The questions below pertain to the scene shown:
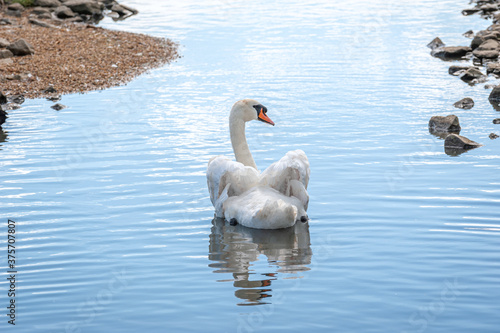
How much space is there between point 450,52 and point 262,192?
15.7 meters

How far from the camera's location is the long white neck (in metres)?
12.9

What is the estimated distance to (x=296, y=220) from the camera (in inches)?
465

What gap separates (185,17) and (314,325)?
28.7 meters

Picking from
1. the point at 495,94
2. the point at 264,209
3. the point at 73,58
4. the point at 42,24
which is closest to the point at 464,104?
the point at 495,94

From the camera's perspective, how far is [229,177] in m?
11.8

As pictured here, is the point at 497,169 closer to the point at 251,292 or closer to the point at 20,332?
the point at 251,292

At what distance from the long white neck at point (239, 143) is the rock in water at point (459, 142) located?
4803mm

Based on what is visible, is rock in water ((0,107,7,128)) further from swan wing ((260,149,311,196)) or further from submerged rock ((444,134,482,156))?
submerged rock ((444,134,482,156))

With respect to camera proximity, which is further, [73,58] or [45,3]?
[45,3]

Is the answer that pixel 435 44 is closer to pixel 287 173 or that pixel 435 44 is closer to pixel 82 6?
pixel 287 173

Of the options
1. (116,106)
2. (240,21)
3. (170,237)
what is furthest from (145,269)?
(240,21)

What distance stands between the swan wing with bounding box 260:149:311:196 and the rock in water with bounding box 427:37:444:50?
52.2 ft

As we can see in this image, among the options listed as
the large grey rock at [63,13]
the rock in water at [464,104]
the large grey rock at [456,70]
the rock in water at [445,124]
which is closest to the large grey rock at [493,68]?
the large grey rock at [456,70]

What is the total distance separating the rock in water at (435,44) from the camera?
26328 mm
